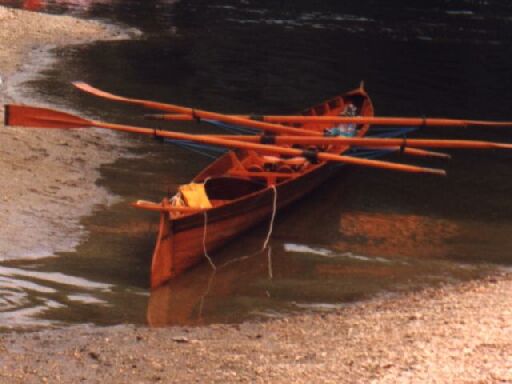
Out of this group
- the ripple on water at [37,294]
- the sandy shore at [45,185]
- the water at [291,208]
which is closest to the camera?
the ripple on water at [37,294]

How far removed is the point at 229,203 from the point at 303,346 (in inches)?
158

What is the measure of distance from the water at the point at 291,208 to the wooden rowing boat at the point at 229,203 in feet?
1.02

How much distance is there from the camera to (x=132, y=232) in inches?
610

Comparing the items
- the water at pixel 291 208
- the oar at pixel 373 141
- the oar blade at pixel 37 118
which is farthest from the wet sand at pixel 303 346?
the oar at pixel 373 141

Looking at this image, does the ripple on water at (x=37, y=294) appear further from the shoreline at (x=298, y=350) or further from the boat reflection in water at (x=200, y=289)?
the boat reflection in water at (x=200, y=289)

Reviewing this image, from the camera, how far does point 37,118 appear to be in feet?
49.2

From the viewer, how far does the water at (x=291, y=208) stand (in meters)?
13.2

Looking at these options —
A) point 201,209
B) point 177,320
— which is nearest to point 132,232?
point 201,209

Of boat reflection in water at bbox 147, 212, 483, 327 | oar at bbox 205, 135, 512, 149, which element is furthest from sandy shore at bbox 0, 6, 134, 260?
oar at bbox 205, 135, 512, 149

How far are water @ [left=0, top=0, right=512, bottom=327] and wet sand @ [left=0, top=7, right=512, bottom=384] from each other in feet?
1.90

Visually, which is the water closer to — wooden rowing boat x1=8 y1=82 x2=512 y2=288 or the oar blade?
wooden rowing boat x1=8 y1=82 x2=512 y2=288

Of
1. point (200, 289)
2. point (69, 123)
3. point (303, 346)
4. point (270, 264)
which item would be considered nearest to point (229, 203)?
point (270, 264)

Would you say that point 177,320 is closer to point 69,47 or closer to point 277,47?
point 69,47

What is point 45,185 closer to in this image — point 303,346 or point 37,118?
point 37,118
